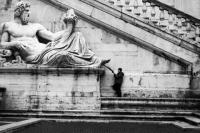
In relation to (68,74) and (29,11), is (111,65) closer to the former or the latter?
(68,74)

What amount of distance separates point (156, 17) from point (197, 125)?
557 centimetres

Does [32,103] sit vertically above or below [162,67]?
below

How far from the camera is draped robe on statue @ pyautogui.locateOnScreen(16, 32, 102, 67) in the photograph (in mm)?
10766

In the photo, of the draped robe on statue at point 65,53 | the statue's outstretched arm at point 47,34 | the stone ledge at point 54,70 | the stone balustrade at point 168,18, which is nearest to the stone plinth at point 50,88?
the stone ledge at point 54,70

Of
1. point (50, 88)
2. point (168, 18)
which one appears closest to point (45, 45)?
point (50, 88)

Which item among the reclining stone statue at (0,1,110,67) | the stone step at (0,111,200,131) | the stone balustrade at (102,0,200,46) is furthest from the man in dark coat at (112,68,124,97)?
the stone balustrade at (102,0,200,46)

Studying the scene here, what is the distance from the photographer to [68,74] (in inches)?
Answer: 421

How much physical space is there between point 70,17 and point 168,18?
3.83 m

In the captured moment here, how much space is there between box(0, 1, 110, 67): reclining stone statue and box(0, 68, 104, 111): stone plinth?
354 millimetres

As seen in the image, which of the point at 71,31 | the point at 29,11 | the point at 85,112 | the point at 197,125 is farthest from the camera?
the point at 29,11

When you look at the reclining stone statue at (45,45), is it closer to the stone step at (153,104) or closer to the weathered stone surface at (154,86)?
the weathered stone surface at (154,86)

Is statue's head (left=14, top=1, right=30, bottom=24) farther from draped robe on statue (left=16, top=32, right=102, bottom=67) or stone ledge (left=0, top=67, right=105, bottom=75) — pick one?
stone ledge (left=0, top=67, right=105, bottom=75)

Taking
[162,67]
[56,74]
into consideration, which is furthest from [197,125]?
[56,74]

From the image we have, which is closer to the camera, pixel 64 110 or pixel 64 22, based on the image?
pixel 64 110
